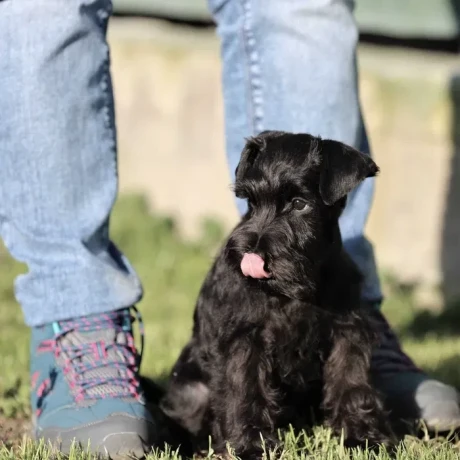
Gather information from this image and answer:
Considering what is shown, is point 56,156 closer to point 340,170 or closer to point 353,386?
point 340,170

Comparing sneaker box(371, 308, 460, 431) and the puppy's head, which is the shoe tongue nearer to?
the puppy's head

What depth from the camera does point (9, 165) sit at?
3.09 meters

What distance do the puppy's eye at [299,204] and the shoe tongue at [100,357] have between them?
0.77 m

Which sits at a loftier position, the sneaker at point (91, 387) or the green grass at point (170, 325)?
the sneaker at point (91, 387)

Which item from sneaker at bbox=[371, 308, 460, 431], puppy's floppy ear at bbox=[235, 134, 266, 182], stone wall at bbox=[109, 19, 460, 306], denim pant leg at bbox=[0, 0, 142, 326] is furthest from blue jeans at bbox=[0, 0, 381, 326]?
stone wall at bbox=[109, 19, 460, 306]

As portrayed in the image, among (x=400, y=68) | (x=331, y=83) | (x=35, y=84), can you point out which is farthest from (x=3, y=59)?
(x=400, y=68)

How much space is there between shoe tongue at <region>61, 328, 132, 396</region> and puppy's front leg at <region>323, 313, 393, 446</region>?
2.27 feet

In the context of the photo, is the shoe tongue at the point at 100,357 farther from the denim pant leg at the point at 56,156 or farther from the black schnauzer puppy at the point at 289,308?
the black schnauzer puppy at the point at 289,308

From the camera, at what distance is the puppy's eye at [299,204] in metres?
2.88

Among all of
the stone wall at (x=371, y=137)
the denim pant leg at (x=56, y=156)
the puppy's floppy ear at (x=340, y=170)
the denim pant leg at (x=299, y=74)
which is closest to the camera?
the puppy's floppy ear at (x=340, y=170)

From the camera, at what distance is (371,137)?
21.0 ft

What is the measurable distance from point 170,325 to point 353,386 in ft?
8.98

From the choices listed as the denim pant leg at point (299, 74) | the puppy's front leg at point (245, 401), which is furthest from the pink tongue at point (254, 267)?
the denim pant leg at point (299, 74)

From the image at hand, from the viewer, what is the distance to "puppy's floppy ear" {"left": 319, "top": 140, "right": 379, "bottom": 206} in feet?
9.22
